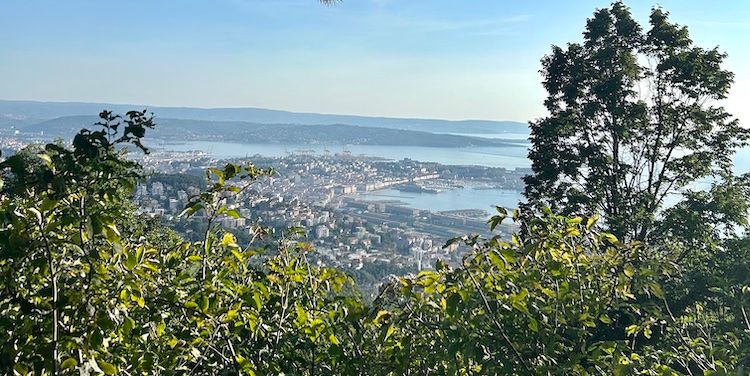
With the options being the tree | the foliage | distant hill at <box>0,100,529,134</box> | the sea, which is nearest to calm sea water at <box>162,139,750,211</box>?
the sea

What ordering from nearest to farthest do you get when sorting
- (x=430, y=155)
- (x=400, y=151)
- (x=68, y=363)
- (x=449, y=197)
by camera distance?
(x=68, y=363) < (x=449, y=197) < (x=430, y=155) < (x=400, y=151)

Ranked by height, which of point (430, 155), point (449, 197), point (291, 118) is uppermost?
point (291, 118)

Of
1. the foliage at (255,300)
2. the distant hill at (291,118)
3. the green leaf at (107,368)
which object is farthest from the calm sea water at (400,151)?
the green leaf at (107,368)

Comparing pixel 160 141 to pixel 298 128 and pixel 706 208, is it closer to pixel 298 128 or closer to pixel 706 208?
pixel 298 128

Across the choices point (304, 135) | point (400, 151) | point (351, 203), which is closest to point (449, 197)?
point (351, 203)

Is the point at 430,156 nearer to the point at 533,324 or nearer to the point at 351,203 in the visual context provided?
the point at 351,203

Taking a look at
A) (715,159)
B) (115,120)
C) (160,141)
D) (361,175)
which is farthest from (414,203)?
(115,120)

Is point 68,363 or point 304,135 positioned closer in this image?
point 68,363

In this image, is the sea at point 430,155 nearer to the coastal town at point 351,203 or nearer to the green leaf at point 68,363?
the coastal town at point 351,203

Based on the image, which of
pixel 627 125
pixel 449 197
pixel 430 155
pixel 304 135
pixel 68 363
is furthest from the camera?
pixel 304 135

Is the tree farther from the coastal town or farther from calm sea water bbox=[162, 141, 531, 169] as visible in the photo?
calm sea water bbox=[162, 141, 531, 169]
